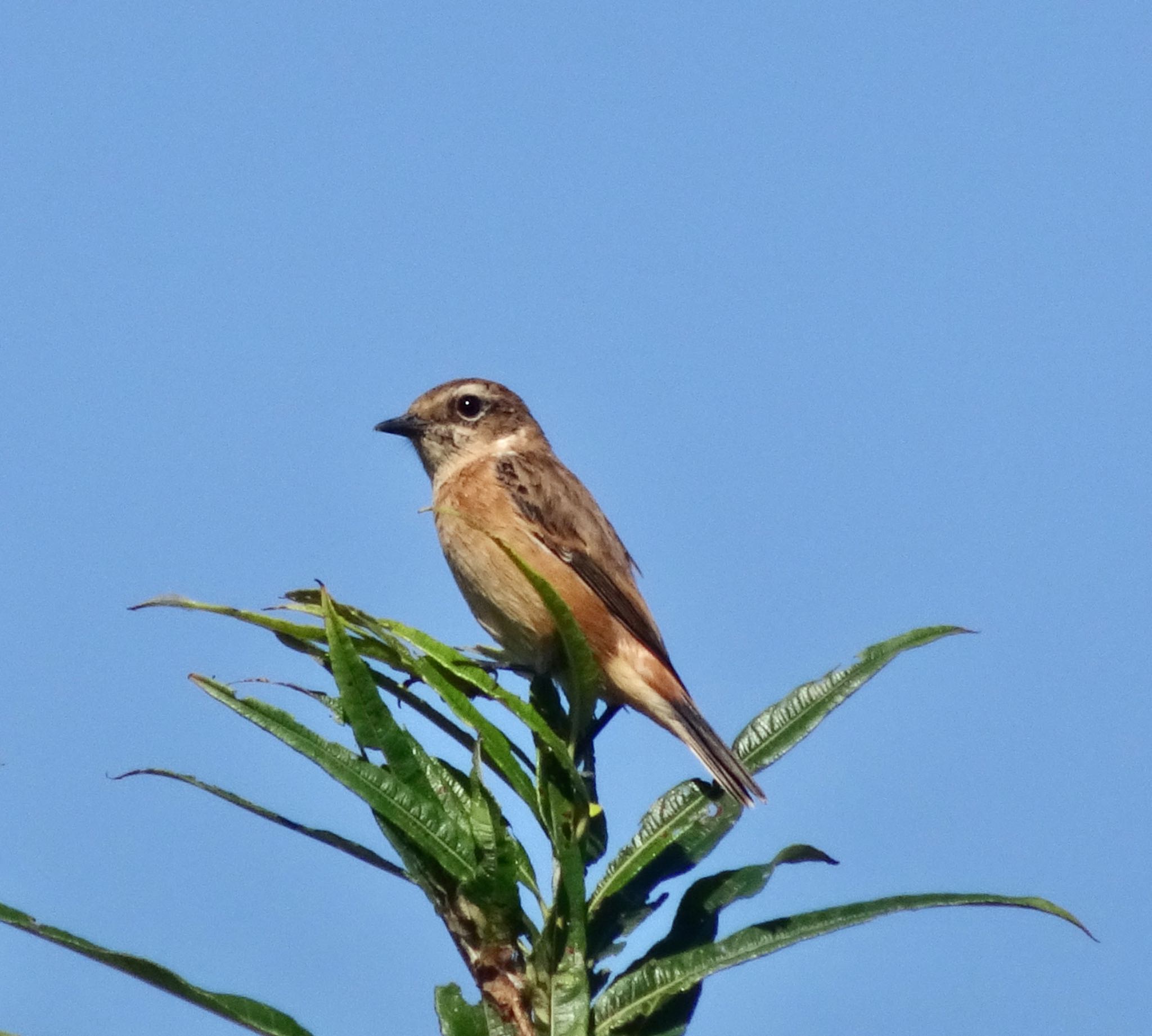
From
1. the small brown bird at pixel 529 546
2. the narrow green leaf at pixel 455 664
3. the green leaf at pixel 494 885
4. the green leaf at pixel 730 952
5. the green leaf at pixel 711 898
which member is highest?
the small brown bird at pixel 529 546

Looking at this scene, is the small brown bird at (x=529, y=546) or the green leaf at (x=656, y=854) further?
the small brown bird at (x=529, y=546)

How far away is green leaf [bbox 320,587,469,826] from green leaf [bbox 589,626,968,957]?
1.50ft

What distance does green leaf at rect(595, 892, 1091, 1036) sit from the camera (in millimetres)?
3271

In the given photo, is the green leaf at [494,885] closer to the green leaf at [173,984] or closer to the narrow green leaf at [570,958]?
the narrow green leaf at [570,958]

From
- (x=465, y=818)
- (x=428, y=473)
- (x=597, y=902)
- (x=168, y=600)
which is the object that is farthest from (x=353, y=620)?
(x=428, y=473)

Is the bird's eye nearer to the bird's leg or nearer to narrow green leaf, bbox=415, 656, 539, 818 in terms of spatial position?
the bird's leg

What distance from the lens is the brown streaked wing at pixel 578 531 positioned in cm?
835

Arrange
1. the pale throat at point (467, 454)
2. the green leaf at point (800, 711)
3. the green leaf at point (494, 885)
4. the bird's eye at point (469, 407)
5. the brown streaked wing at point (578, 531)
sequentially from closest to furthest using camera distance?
the green leaf at point (494, 885)
the green leaf at point (800, 711)
the brown streaked wing at point (578, 531)
the pale throat at point (467, 454)
the bird's eye at point (469, 407)

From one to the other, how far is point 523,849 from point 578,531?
5247mm

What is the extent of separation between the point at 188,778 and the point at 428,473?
21.0 feet

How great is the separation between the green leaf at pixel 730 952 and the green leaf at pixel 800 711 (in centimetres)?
66

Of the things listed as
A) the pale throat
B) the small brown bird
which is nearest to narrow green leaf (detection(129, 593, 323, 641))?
the small brown bird

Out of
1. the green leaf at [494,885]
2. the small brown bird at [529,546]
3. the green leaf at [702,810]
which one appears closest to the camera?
the green leaf at [494,885]

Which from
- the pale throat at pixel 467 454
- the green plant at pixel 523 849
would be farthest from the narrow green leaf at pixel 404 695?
the pale throat at pixel 467 454
